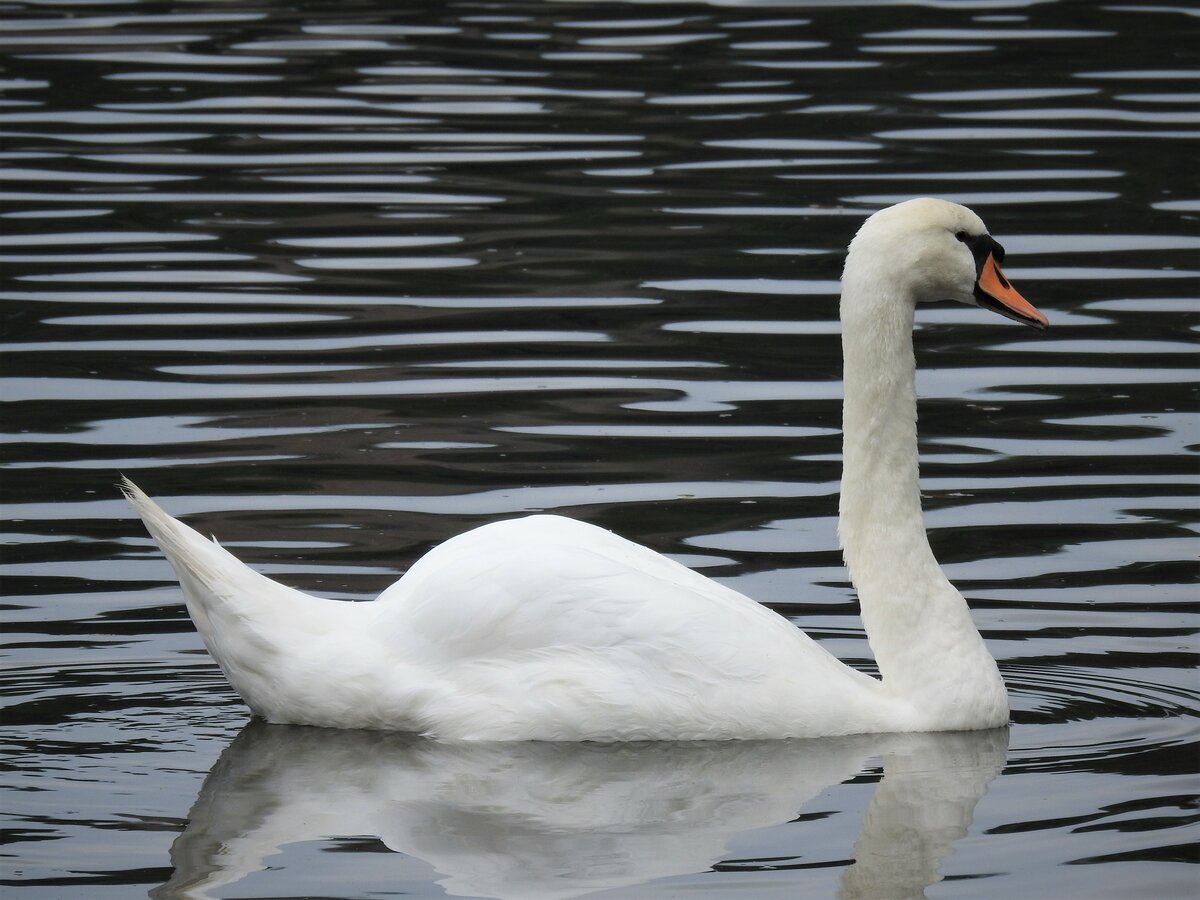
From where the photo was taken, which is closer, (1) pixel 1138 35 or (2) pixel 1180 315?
(2) pixel 1180 315

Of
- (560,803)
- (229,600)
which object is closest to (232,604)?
(229,600)

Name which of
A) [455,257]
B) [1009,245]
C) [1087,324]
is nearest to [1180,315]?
[1087,324]

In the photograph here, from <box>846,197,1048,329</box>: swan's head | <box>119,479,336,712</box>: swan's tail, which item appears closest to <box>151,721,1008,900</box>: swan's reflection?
<box>119,479,336,712</box>: swan's tail

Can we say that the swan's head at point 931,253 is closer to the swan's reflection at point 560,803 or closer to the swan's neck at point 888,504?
the swan's neck at point 888,504

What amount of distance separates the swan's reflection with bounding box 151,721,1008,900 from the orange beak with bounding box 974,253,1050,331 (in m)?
1.41

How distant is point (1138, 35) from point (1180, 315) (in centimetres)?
789

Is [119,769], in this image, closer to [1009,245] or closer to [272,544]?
[272,544]

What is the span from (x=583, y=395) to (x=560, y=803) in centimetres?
444

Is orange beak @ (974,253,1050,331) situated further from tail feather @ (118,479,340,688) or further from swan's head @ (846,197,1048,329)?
tail feather @ (118,479,340,688)

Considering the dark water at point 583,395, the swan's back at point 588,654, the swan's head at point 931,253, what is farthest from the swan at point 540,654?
the swan's head at point 931,253

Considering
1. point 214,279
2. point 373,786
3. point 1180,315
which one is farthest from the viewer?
point 214,279

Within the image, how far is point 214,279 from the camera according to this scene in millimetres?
12625

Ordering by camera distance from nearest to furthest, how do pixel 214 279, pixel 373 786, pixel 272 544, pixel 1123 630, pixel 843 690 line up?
pixel 373 786 < pixel 843 690 < pixel 1123 630 < pixel 272 544 < pixel 214 279

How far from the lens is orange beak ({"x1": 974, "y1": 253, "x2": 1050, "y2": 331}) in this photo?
24.8ft
